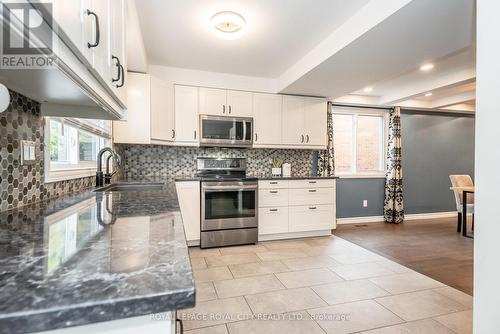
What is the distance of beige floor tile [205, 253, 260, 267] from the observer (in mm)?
2904

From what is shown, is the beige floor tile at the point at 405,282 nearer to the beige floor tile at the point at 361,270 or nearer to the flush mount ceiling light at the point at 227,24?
the beige floor tile at the point at 361,270

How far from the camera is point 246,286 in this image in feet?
7.72

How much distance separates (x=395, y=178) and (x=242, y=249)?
3.38 meters

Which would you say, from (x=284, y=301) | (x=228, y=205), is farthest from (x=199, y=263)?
(x=284, y=301)

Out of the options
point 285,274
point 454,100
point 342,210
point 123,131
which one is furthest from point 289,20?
point 454,100

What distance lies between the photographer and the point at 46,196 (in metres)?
1.42

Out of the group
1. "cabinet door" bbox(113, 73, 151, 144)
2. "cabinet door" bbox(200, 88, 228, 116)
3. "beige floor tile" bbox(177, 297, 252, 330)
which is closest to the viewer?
"beige floor tile" bbox(177, 297, 252, 330)

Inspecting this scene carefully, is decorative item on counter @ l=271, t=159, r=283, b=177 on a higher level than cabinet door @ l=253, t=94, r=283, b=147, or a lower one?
lower

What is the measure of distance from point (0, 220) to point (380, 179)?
550 cm

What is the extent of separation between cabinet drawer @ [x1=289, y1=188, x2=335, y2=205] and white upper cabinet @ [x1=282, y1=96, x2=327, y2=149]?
0.74m

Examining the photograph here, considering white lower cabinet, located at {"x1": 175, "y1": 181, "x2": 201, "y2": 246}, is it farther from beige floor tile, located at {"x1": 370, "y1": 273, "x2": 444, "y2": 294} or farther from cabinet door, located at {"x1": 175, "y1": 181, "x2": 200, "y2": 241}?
beige floor tile, located at {"x1": 370, "y1": 273, "x2": 444, "y2": 294}

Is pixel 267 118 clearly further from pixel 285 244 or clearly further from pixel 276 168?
pixel 285 244

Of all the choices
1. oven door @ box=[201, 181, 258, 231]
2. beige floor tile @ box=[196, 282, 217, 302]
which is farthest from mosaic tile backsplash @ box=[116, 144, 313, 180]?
beige floor tile @ box=[196, 282, 217, 302]

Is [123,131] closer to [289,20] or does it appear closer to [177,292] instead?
[289,20]
